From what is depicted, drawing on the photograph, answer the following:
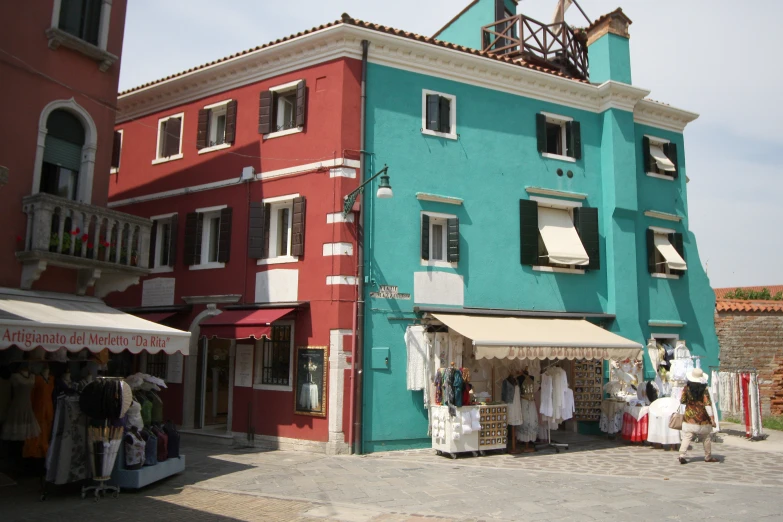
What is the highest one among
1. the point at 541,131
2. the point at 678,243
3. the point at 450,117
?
the point at 541,131

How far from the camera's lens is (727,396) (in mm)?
16453

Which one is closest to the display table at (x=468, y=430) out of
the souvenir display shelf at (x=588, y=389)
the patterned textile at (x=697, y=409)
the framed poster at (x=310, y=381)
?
the framed poster at (x=310, y=381)

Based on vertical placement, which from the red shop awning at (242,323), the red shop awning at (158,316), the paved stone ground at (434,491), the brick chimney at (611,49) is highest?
the brick chimney at (611,49)

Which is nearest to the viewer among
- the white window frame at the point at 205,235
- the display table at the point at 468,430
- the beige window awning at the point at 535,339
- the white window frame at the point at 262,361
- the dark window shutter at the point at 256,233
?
the display table at the point at 468,430

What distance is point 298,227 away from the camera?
14.6 m

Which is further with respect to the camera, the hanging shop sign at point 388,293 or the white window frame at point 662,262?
the white window frame at point 662,262

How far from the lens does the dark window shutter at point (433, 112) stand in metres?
15.3

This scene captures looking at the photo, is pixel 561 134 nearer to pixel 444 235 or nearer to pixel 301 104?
pixel 444 235

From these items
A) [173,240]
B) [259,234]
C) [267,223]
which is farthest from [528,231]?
[173,240]

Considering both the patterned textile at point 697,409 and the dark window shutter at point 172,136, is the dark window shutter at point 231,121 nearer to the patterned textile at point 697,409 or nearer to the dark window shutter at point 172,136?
the dark window shutter at point 172,136

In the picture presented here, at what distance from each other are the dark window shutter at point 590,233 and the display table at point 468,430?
5.32m

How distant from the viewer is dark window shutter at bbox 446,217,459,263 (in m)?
15.0

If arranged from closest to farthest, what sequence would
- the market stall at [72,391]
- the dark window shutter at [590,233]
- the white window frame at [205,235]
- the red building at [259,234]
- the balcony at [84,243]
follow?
the market stall at [72,391] < the balcony at [84,243] < the red building at [259,234] < the white window frame at [205,235] < the dark window shutter at [590,233]

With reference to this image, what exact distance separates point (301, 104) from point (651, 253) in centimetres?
1053
